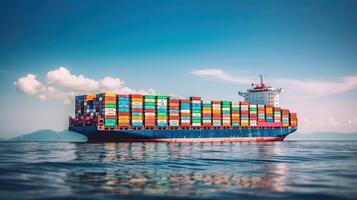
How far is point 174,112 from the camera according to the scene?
9112 centimetres

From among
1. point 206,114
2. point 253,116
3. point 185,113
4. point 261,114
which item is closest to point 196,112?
point 206,114

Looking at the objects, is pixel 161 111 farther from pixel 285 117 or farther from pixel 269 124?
pixel 285 117

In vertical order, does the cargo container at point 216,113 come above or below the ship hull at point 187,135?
above

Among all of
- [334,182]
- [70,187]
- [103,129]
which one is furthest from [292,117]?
[70,187]

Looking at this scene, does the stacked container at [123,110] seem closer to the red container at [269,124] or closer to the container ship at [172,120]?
the container ship at [172,120]

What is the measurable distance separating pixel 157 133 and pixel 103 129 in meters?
13.6

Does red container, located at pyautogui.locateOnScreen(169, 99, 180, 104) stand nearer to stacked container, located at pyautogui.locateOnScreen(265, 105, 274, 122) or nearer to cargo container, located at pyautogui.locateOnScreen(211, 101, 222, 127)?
cargo container, located at pyautogui.locateOnScreen(211, 101, 222, 127)

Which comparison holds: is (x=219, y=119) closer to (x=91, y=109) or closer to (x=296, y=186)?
(x=91, y=109)

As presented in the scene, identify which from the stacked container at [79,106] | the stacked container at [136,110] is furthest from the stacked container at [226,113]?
the stacked container at [79,106]

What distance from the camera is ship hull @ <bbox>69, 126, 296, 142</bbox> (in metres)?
82.8

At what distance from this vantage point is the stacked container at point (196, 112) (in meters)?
94.6

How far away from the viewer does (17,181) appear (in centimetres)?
2061

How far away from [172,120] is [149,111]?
7.13 meters

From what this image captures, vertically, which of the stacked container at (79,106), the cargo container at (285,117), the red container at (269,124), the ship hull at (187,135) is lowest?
the ship hull at (187,135)
